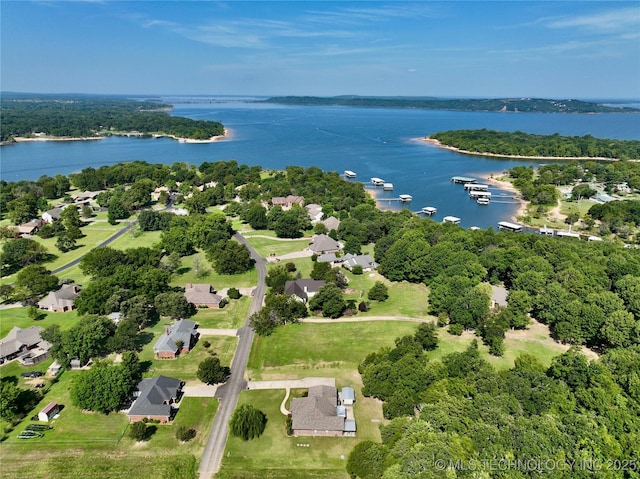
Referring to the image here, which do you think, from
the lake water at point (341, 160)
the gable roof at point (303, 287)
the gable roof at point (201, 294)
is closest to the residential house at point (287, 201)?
the lake water at point (341, 160)

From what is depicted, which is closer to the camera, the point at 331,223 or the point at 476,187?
the point at 331,223

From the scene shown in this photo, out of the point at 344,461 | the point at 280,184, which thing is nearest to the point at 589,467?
the point at 344,461

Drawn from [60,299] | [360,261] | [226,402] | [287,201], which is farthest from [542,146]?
[60,299]

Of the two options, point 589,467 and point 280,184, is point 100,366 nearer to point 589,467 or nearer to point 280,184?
point 589,467

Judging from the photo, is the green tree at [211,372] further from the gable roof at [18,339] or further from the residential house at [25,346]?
the gable roof at [18,339]

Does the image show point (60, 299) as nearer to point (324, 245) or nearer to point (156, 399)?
point (156, 399)

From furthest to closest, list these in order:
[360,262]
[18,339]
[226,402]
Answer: [360,262] → [18,339] → [226,402]

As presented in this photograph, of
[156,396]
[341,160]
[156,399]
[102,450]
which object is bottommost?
[102,450]

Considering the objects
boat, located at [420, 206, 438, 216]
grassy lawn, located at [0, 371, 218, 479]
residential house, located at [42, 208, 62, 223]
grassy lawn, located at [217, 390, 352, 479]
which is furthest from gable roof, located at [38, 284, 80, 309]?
boat, located at [420, 206, 438, 216]
